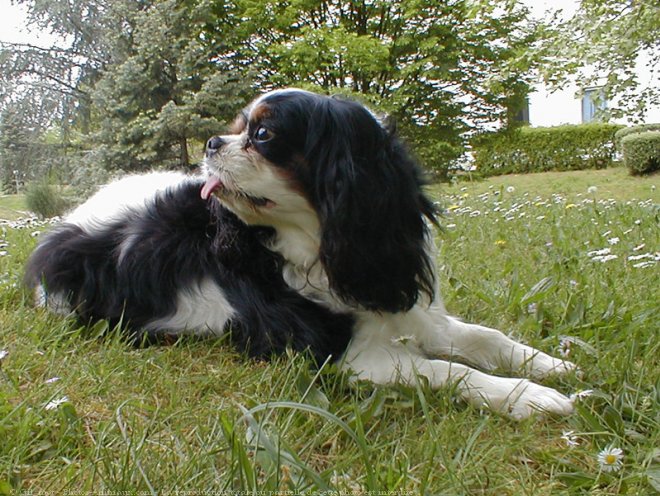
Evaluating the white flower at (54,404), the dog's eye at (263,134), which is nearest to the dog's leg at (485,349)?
the dog's eye at (263,134)

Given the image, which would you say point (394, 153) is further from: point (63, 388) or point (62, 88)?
point (62, 88)

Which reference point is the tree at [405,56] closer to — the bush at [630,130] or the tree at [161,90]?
the tree at [161,90]

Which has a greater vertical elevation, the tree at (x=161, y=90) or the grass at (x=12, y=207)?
the tree at (x=161, y=90)

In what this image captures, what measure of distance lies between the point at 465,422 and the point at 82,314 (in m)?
1.56

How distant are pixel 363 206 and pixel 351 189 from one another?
0.23 feet

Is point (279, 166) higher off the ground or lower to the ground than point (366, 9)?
lower

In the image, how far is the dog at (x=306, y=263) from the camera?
1966mm

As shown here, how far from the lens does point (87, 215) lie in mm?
2637

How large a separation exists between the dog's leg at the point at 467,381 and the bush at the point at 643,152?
12.6 metres

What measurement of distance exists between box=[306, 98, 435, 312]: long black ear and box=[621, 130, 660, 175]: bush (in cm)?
1237

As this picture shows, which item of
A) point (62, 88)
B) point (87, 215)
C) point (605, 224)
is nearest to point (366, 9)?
point (62, 88)

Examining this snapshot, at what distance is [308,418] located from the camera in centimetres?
153

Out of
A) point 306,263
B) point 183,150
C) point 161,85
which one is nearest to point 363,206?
point 306,263

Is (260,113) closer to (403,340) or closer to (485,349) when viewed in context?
(403,340)
